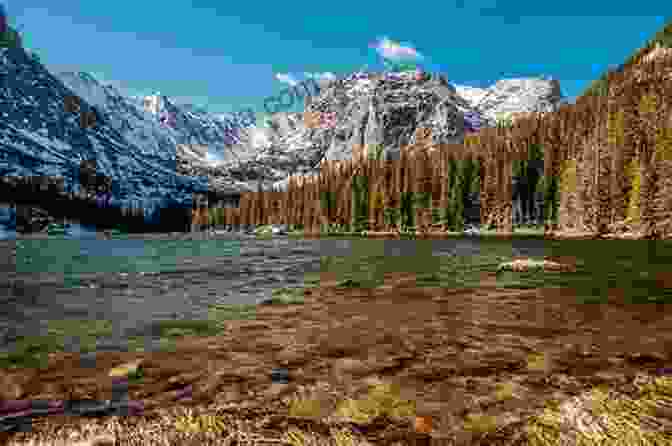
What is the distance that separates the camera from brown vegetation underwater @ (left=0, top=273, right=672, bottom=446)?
539cm

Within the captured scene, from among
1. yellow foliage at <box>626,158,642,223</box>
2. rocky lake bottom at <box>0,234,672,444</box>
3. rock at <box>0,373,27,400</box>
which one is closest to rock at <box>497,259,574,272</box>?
rocky lake bottom at <box>0,234,672,444</box>

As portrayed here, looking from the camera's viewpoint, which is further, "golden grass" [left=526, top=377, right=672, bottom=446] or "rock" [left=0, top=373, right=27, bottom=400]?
"rock" [left=0, top=373, right=27, bottom=400]

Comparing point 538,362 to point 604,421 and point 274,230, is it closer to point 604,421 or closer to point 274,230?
point 604,421

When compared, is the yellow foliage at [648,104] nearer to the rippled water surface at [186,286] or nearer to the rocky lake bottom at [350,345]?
the rippled water surface at [186,286]

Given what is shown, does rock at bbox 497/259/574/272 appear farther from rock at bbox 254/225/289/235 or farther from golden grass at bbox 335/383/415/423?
rock at bbox 254/225/289/235

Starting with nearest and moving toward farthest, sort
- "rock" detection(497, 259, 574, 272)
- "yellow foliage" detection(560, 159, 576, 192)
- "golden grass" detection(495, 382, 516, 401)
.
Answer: "golden grass" detection(495, 382, 516, 401), "rock" detection(497, 259, 574, 272), "yellow foliage" detection(560, 159, 576, 192)

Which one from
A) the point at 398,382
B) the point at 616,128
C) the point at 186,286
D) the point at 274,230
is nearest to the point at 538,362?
the point at 398,382

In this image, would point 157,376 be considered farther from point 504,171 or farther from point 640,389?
point 504,171

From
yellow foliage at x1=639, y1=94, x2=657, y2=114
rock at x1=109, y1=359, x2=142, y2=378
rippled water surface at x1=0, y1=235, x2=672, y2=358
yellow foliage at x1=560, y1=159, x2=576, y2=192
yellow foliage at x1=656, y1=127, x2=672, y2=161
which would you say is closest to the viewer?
rock at x1=109, y1=359, x2=142, y2=378

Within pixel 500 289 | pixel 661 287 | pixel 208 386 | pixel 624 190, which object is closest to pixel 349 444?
pixel 208 386

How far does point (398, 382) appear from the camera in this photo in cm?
748

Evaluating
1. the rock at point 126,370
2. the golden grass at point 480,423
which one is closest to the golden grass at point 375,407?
the golden grass at point 480,423

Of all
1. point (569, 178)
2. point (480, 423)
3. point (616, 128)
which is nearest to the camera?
point (480, 423)

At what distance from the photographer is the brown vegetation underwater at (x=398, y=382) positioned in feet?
17.7
